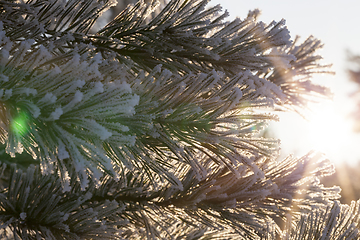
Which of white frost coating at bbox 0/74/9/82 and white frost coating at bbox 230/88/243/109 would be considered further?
white frost coating at bbox 230/88/243/109

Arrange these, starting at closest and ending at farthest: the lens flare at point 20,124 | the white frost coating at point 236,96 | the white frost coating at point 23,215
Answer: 1. the lens flare at point 20,124
2. the white frost coating at point 236,96
3. the white frost coating at point 23,215

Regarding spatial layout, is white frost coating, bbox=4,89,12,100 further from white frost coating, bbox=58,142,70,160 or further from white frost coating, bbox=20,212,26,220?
white frost coating, bbox=20,212,26,220

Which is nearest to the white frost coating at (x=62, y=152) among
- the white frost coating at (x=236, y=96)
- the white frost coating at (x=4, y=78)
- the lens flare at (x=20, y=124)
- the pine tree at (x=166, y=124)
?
the pine tree at (x=166, y=124)

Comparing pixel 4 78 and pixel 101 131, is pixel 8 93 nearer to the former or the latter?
pixel 4 78

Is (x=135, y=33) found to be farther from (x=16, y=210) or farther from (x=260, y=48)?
(x=16, y=210)

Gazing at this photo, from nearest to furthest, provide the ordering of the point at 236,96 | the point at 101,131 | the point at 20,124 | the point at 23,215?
1. the point at 101,131
2. the point at 20,124
3. the point at 236,96
4. the point at 23,215

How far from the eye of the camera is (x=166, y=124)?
1.11 meters

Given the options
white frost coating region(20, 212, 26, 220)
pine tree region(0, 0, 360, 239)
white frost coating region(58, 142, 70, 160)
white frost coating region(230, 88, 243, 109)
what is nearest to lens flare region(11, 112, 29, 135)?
pine tree region(0, 0, 360, 239)

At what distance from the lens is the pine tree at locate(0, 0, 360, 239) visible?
86cm

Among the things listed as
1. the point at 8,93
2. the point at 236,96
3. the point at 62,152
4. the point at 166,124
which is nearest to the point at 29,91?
the point at 8,93

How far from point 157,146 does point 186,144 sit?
143 mm

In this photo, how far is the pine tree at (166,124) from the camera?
2.82 ft

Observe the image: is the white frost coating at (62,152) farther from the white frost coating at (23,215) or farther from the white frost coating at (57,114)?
the white frost coating at (23,215)

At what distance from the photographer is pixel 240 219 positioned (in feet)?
5.28
